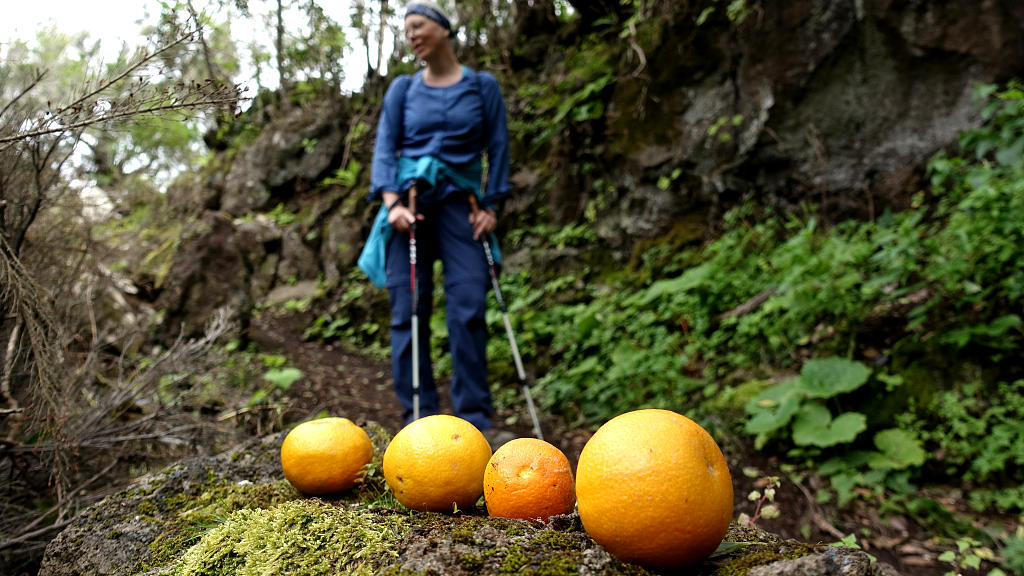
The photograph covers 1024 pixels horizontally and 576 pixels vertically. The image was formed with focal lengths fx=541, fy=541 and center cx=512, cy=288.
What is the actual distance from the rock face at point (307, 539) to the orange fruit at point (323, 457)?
6 centimetres

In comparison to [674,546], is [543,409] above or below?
A: below

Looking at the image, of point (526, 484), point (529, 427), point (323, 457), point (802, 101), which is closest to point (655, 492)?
point (526, 484)

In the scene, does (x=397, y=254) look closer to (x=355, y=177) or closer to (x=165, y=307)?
(x=165, y=307)

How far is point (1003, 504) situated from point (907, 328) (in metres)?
1.33

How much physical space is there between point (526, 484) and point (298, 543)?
0.52m

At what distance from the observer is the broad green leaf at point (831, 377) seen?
360 cm

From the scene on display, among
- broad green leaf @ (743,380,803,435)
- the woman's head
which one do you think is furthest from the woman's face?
broad green leaf @ (743,380,803,435)

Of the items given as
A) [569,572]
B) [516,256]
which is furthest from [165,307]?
[569,572]

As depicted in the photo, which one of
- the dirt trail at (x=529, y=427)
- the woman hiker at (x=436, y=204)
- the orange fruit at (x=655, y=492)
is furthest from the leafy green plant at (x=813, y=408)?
the orange fruit at (x=655, y=492)

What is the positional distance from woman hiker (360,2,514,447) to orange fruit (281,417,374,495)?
2204 mm

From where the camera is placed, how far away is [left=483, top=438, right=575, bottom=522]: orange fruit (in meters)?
1.24

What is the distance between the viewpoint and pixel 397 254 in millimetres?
4016

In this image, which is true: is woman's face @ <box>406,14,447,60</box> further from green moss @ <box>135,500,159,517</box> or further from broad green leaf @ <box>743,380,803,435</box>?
broad green leaf @ <box>743,380,803,435</box>

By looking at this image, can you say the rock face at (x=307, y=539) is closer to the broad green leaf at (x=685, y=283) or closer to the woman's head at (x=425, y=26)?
the woman's head at (x=425, y=26)
